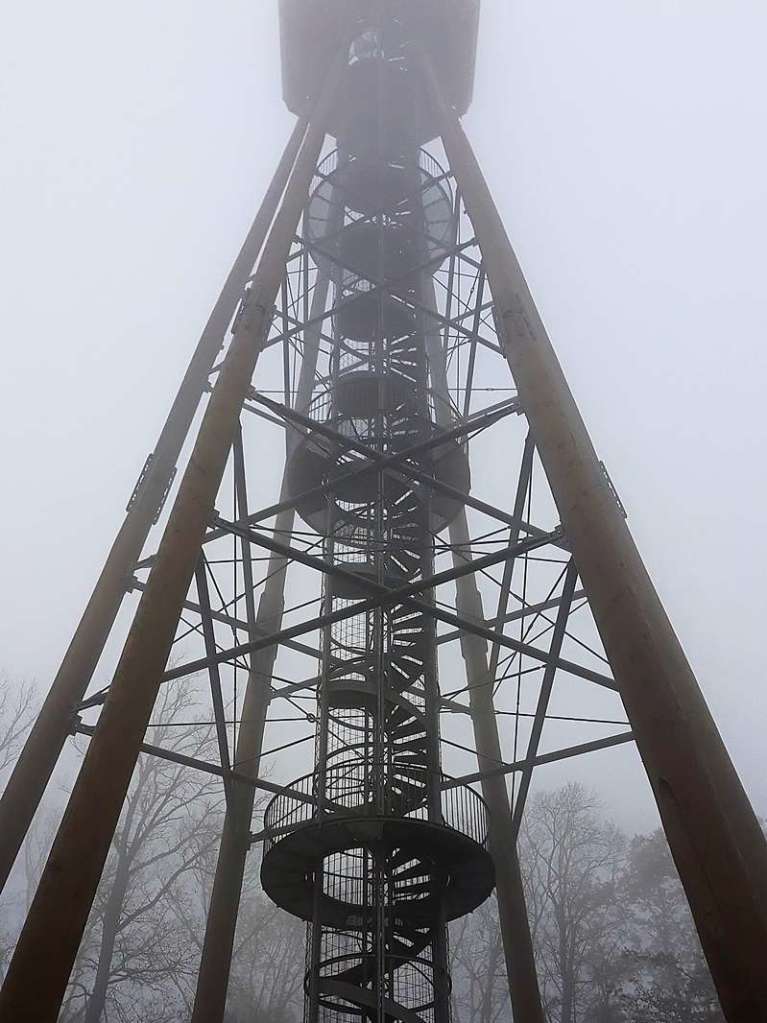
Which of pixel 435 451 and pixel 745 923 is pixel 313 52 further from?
pixel 745 923

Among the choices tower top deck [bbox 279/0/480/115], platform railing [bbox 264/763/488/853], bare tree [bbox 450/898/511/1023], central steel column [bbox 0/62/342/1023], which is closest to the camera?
central steel column [bbox 0/62/342/1023]

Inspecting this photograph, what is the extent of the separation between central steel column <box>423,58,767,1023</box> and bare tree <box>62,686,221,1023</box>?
1596 cm

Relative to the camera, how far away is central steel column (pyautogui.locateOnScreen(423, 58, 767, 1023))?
486cm

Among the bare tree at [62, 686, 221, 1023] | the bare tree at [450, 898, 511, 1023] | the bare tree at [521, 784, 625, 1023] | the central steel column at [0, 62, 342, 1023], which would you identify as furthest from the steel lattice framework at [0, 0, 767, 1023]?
the bare tree at [450, 898, 511, 1023]

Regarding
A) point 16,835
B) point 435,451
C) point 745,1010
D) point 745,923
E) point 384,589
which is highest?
point 435,451

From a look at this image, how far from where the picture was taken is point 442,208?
15234mm

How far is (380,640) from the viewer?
10.0 metres

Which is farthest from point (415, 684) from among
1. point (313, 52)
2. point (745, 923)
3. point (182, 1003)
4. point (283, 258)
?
point (182, 1003)

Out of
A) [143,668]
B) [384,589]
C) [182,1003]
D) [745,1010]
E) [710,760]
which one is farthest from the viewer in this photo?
[182,1003]

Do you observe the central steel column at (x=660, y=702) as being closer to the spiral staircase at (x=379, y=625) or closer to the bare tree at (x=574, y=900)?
the spiral staircase at (x=379, y=625)

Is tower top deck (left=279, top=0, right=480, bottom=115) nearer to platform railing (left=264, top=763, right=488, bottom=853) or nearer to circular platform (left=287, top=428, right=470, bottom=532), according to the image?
circular platform (left=287, top=428, right=470, bottom=532)

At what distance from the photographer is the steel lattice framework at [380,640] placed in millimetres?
5738

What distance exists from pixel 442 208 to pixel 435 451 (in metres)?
5.75

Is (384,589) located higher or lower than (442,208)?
lower
